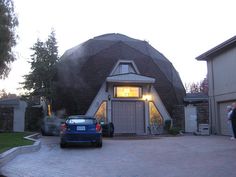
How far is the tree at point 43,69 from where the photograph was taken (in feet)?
107

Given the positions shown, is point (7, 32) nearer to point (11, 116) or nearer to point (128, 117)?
point (11, 116)

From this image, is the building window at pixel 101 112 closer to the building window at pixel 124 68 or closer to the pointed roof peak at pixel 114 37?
the building window at pixel 124 68

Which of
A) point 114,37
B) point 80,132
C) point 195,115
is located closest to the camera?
point 80,132

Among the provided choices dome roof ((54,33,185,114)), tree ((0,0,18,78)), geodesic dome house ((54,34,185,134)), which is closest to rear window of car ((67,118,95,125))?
tree ((0,0,18,78))

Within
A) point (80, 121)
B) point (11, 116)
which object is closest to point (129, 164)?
point (80, 121)

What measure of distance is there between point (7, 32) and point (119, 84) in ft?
38.3

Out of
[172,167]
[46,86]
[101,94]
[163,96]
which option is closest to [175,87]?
[163,96]

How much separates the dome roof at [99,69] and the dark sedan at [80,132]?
11.4 metres

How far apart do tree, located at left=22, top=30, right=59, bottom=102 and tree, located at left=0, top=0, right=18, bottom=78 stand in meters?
13.0

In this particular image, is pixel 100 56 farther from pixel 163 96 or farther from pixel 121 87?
pixel 163 96

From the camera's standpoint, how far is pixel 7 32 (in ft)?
57.7

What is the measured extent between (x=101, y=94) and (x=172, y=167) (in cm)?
1844

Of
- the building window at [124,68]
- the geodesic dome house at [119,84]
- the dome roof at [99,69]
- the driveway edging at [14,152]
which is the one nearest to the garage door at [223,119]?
the geodesic dome house at [119,84]

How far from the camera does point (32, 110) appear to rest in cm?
3100
